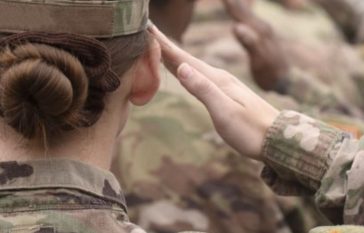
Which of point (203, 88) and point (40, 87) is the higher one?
point (40, 87)

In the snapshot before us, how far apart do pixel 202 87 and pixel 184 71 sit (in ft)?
0.17

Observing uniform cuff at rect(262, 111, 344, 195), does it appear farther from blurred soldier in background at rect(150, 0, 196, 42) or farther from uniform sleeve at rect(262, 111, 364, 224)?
blurred soldier in background at rect(150, 0, 196, 42)

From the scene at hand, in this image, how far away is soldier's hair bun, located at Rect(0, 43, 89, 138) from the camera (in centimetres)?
171

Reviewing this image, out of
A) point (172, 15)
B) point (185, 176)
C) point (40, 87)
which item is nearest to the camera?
point (40, 87)

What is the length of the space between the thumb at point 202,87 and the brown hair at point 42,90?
38 centimetres

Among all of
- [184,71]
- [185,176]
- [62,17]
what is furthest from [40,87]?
[185,176]

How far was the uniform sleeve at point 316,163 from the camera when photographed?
7.19ft

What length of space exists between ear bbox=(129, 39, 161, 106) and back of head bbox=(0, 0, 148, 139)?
102mm

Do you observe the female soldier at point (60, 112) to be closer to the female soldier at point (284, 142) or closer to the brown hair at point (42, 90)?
the brown hair at point (42, 90)

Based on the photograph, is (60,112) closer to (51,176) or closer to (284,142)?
(51,176)

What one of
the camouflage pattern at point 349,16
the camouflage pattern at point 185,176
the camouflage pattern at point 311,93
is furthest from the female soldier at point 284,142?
the camouflage pattern at point 349,16

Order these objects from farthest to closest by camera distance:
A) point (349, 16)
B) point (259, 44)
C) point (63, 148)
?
point (349, 16), point (259, 44), point (63, 148)

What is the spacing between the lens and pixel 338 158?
2.21m

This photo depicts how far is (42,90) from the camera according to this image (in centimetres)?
171
